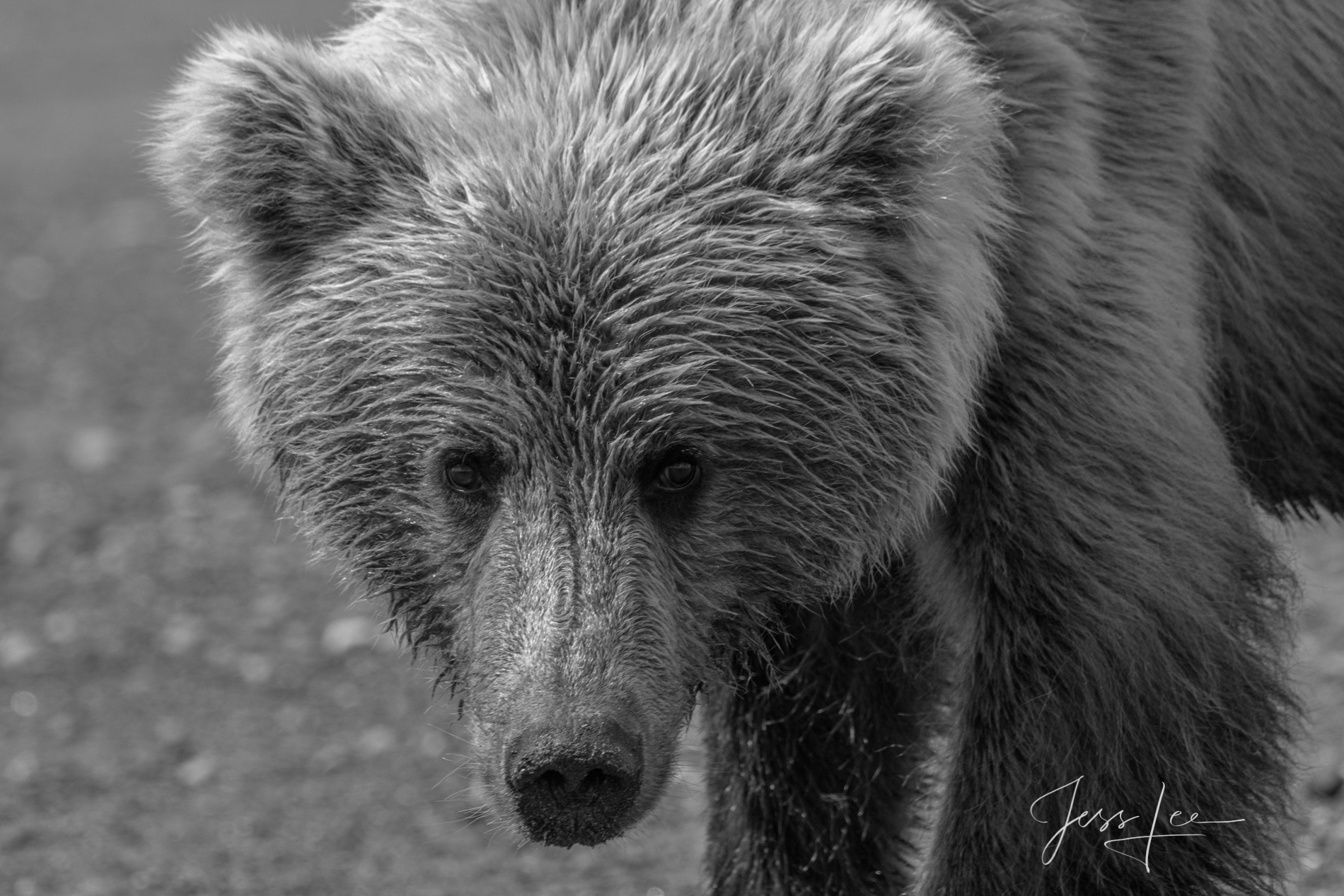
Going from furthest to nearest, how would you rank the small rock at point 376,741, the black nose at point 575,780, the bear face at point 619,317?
the small rock at point 376,741 < the bear face at point 619,317 < the black nose at point 575,780

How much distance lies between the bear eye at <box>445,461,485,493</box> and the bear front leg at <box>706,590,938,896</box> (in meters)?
0.99

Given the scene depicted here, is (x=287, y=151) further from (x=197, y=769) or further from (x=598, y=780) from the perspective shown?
(x=197, y=769)

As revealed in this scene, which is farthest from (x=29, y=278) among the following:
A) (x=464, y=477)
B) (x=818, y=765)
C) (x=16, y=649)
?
(x=464, y=477)

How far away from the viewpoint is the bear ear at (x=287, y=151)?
3920 millimetres

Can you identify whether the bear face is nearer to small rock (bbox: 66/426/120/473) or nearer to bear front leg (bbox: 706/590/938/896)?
bear front leg (bbox: 706/590/938/896)

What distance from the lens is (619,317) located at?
3.74m

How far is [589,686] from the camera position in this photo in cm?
353

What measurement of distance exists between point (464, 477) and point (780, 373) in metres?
0.65

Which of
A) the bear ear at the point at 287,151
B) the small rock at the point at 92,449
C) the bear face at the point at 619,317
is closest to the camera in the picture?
the bear face at the point at 619,317

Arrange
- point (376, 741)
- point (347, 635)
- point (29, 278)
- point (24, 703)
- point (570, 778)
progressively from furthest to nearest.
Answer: point (29, 278), point (347, 635), point (24, 703), point (376, 741), point (570, 778)

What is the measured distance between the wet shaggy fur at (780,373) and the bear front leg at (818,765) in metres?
0.51

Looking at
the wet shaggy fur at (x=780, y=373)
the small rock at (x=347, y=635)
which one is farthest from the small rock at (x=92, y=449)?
the wet shaggy fur at (x=780, y=373)

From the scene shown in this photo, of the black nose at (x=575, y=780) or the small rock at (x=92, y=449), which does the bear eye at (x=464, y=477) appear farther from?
the small rock at (x=92, y=449)

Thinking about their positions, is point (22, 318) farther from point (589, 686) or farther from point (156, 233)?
point (589, 686)
